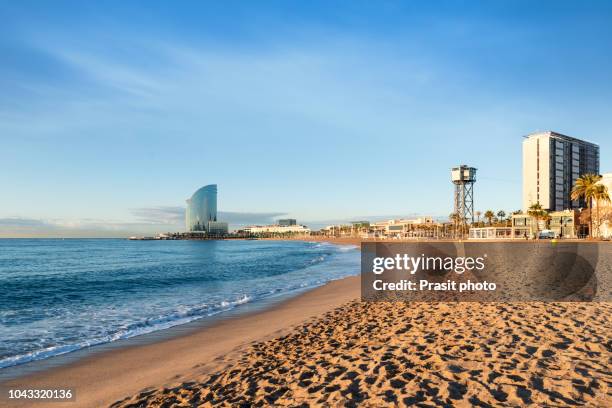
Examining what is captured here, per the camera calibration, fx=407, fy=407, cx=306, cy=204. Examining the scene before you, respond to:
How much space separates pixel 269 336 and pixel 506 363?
553 centimetres

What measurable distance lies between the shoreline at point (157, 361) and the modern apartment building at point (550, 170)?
14806 centimetres

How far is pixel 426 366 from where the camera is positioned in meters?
6.39

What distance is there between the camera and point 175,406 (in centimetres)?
574

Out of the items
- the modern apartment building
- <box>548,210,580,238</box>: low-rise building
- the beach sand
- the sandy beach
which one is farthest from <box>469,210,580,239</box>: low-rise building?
the beach sand

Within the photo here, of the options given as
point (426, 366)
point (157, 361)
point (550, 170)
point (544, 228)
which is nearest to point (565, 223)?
point (544, 228)

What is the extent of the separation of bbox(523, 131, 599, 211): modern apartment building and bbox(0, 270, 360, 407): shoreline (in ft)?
486

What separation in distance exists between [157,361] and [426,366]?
5572 mm

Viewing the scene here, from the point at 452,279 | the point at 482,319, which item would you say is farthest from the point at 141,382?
the point at 452,279

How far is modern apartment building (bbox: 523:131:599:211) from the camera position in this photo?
5482 inches

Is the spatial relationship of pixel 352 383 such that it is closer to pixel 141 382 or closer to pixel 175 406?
pixel 175 406

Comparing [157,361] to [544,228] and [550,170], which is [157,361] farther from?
[550,170]

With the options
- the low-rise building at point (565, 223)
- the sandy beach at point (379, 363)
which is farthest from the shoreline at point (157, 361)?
the low-rise building at point (565, 223)

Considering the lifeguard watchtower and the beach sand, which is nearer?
the beach sand

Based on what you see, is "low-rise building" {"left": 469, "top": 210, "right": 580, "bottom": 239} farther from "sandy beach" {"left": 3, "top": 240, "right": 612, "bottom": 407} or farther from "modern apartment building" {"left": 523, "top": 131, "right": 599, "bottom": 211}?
"sandy beach" {"left": 3, "top": 240, "right": 612, "bottom": 407}
